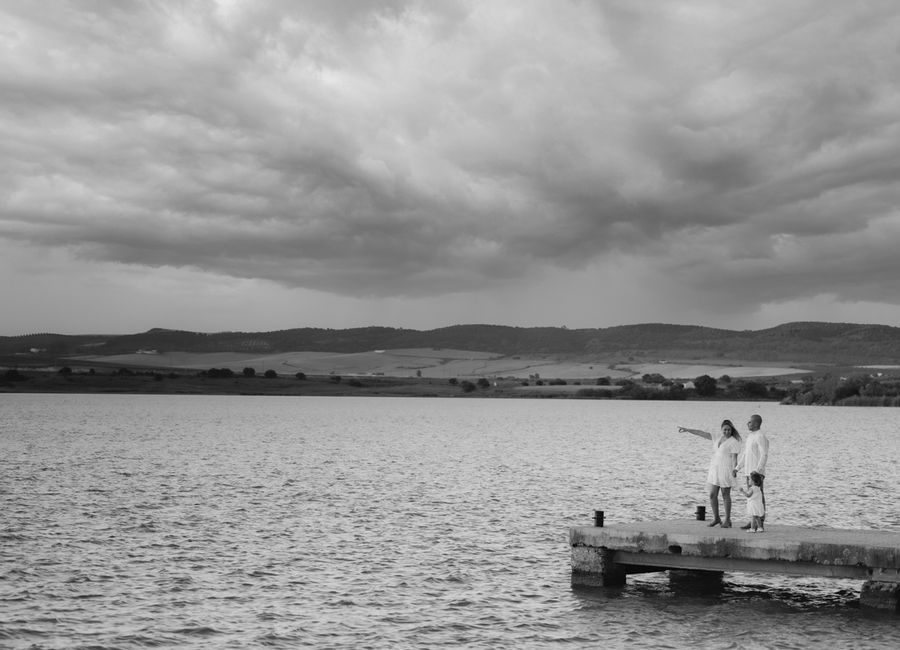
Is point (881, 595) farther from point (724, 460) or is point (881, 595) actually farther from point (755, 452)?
point (724, 460)

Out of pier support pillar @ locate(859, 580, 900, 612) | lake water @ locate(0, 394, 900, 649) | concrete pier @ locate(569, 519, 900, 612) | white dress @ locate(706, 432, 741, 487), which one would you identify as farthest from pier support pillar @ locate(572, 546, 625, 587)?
pier support pillar @ locate(859, 580, 900, 612)

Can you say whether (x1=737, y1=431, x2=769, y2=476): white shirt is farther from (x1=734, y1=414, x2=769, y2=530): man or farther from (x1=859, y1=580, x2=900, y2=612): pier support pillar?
(x1=859, y1=580, x2=900, y2=612): pier support pillar

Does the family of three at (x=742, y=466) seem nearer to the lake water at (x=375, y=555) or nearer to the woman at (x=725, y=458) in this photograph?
the woman at (x=725, y=458)

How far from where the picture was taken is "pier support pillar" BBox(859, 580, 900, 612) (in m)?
23.7

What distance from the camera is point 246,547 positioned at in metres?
33.0

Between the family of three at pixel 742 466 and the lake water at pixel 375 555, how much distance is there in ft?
7.85

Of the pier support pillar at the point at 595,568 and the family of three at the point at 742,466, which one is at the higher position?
the family of three at the point at 742,466

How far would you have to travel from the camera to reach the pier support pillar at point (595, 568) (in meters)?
26.7

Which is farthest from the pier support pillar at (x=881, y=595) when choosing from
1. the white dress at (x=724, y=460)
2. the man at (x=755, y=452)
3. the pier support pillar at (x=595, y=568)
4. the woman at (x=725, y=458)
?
the pier support pillar at (x=595, y=568)

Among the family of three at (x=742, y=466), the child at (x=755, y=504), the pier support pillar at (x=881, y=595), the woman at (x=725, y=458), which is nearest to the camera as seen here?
the pier support pillar at (x=881, y=595)

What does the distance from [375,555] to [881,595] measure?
14.7 m

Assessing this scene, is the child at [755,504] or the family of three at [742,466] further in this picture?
the child at [755,504]

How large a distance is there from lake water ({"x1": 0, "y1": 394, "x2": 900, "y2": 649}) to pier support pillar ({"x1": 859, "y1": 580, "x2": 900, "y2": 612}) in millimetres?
300

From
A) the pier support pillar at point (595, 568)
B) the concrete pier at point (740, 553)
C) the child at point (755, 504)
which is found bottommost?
→ the pier support pillar at point (595, 568)
